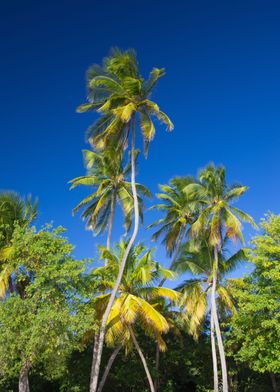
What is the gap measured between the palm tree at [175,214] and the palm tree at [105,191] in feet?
9.29

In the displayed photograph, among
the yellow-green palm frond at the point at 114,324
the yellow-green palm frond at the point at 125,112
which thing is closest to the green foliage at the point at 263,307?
the yellow-green palm frond at the point at 114,324

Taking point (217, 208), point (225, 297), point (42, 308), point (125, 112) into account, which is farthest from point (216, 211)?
point (42, 308)

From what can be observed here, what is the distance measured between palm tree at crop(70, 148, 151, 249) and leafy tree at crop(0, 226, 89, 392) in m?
6.78

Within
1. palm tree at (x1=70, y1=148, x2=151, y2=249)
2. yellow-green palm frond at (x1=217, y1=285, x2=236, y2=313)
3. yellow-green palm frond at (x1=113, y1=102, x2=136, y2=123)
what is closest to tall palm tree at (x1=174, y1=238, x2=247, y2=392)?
yellow-green palm frond at (x1=217, y1=285, x2=236, y2=313)

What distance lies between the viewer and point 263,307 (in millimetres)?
18531

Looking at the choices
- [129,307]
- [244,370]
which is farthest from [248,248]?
[244,370]

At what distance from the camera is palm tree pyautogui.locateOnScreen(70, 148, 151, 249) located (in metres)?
25.5

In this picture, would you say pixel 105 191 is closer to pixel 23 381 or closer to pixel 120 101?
pixel 120 101

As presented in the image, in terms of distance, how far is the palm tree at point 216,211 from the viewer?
23797 millimetres

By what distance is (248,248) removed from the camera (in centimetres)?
2097

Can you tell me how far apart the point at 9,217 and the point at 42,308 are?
670cm

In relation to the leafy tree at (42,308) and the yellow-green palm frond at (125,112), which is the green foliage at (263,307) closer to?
the leafy tree at (42,308)

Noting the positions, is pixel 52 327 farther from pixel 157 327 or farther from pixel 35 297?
pixel 157 327

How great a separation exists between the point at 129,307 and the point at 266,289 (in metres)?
6.69
